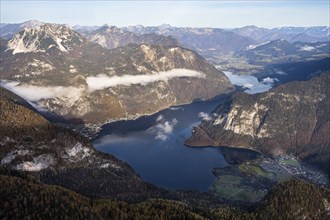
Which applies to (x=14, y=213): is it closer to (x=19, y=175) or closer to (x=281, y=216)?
(x=19, y=175)

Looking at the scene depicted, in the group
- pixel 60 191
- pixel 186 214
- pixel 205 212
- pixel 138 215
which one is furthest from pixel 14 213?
pixel 205 212

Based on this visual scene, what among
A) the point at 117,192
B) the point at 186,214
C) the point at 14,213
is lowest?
the point at 117,192

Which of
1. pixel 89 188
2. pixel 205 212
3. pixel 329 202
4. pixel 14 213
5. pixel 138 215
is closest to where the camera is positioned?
pixel 14 213

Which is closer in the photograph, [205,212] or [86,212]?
[86,212]

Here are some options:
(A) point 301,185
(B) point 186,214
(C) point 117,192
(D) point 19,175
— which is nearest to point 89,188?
(C) point 117,192

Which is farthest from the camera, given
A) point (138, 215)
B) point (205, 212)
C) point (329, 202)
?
point (329, 202)

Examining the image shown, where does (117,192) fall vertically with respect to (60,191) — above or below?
below

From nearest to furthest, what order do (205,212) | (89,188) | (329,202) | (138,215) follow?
1. (138,215)
2. (205,212)
3. (329,202)
4. (89,188)

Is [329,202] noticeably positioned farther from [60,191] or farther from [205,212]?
[60,191]

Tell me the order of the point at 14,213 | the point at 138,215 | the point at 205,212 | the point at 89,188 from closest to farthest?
the point at 14,213
the point at 138,215
the point at 205,212
the point at 89,188
